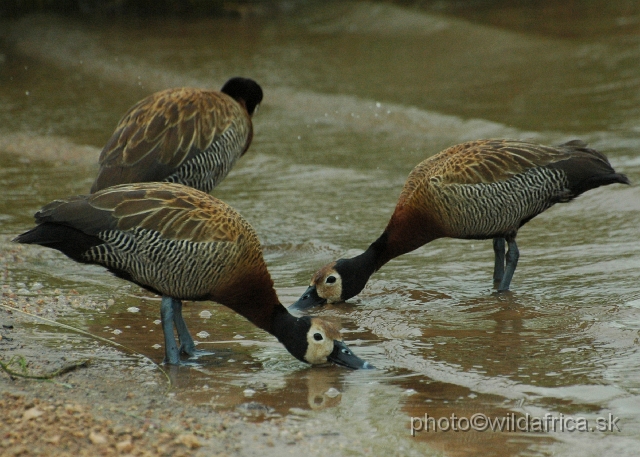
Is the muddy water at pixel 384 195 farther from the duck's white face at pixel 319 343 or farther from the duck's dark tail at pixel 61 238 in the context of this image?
the duck's dark tail at pixel 61 238

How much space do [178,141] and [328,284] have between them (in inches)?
77.7

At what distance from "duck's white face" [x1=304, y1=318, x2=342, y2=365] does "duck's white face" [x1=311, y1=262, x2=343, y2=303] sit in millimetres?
1405

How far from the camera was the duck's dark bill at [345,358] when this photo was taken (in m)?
5.98

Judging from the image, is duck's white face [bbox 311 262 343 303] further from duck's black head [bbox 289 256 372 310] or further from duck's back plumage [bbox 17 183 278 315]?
duck's back plumage [bbox 17 183 278 315]

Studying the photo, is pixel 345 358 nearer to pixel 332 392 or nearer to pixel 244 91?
pixel 332 392

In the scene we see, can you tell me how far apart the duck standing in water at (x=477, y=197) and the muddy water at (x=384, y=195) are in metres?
0.24

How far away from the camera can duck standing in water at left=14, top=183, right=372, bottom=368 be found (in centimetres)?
606

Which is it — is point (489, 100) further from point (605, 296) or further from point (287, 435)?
point (287, 435)

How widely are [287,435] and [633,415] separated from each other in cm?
180

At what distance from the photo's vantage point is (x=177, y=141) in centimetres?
844

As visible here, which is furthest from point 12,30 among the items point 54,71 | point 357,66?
point 357,66

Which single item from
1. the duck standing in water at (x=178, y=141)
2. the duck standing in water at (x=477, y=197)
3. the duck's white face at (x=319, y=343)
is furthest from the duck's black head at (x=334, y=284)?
the duck standing in water at (x=178, y=141)

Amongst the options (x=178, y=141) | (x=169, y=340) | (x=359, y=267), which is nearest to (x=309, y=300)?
(x=359, y=267)

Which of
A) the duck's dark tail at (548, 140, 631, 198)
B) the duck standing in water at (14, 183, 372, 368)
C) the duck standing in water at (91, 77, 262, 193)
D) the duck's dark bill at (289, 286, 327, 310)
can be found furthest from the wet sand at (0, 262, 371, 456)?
the duck's dark tail at (548, 140, 631, 198)
